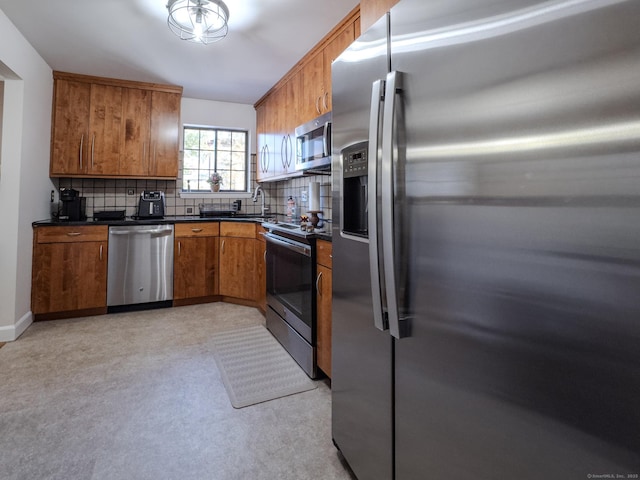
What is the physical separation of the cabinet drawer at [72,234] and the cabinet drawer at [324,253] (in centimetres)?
244

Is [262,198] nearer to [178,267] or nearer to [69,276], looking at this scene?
[178,267]

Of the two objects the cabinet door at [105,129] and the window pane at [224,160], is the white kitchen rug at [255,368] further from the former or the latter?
the window pane at [224,160]

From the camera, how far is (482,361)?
73 centimetres

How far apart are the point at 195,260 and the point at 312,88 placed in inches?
84.9

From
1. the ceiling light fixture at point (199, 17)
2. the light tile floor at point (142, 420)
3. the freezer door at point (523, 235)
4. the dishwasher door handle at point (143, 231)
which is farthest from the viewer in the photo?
the dishwasher door handle at point (143, 231)

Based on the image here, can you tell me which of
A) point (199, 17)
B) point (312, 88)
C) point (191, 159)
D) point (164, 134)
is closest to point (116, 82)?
point (164, 134)

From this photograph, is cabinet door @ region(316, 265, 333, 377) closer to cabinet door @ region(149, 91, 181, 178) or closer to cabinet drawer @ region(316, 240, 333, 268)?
cabinet drawer @ region(316, 240, 333, 268)

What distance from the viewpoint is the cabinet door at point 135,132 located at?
3645 millimetres

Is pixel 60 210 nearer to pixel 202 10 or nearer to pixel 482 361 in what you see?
pixel 202 10

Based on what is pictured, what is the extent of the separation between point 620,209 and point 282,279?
230 centimetres

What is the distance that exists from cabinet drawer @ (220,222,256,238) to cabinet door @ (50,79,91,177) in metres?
1.52

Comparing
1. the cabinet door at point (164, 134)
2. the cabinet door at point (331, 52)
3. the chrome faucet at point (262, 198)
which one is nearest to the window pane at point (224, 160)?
the chrome faucet at point (262, 198)

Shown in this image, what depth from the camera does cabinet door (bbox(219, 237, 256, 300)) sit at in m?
3.64

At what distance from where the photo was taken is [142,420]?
5.65ft
